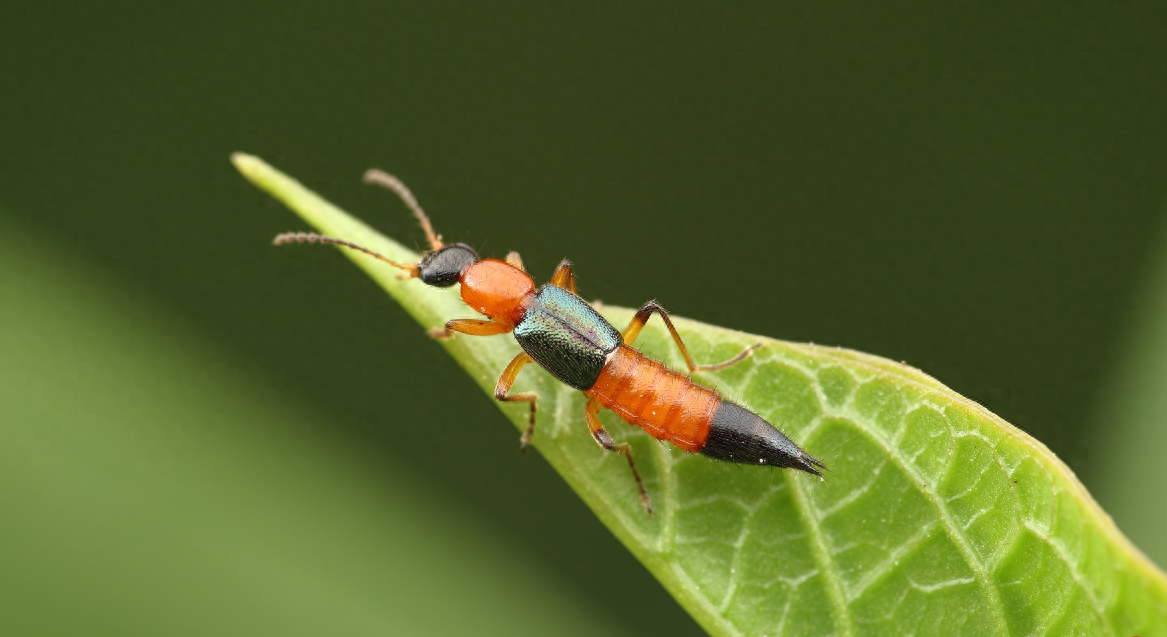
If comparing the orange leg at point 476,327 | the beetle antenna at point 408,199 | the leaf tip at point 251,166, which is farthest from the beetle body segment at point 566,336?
the leaf tip at point 251,166

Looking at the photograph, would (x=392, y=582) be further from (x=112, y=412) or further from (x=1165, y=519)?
(x=1165, y=519)

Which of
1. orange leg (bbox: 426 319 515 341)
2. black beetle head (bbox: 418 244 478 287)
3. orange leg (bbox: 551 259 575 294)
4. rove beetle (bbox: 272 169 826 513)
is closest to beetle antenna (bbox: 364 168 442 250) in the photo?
rove beetle (bbox: 272 169 826 513)

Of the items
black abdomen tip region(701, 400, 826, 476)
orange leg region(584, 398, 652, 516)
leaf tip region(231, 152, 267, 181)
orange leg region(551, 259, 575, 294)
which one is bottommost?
orange leg region(584, 398, 652, 516)

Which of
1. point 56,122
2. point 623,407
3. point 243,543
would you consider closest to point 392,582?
point 243,543

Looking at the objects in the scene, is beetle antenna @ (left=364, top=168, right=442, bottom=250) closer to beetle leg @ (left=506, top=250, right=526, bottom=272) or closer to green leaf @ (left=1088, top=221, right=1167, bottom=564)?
beetle leg @ (left=506, top=250, right=526, bottom=272)

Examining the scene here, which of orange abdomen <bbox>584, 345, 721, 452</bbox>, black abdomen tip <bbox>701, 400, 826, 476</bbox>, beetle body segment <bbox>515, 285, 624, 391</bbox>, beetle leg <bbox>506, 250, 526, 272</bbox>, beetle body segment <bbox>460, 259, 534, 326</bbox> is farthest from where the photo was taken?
beetle leg <bbox>506, 250, 526, 272</bbox>
